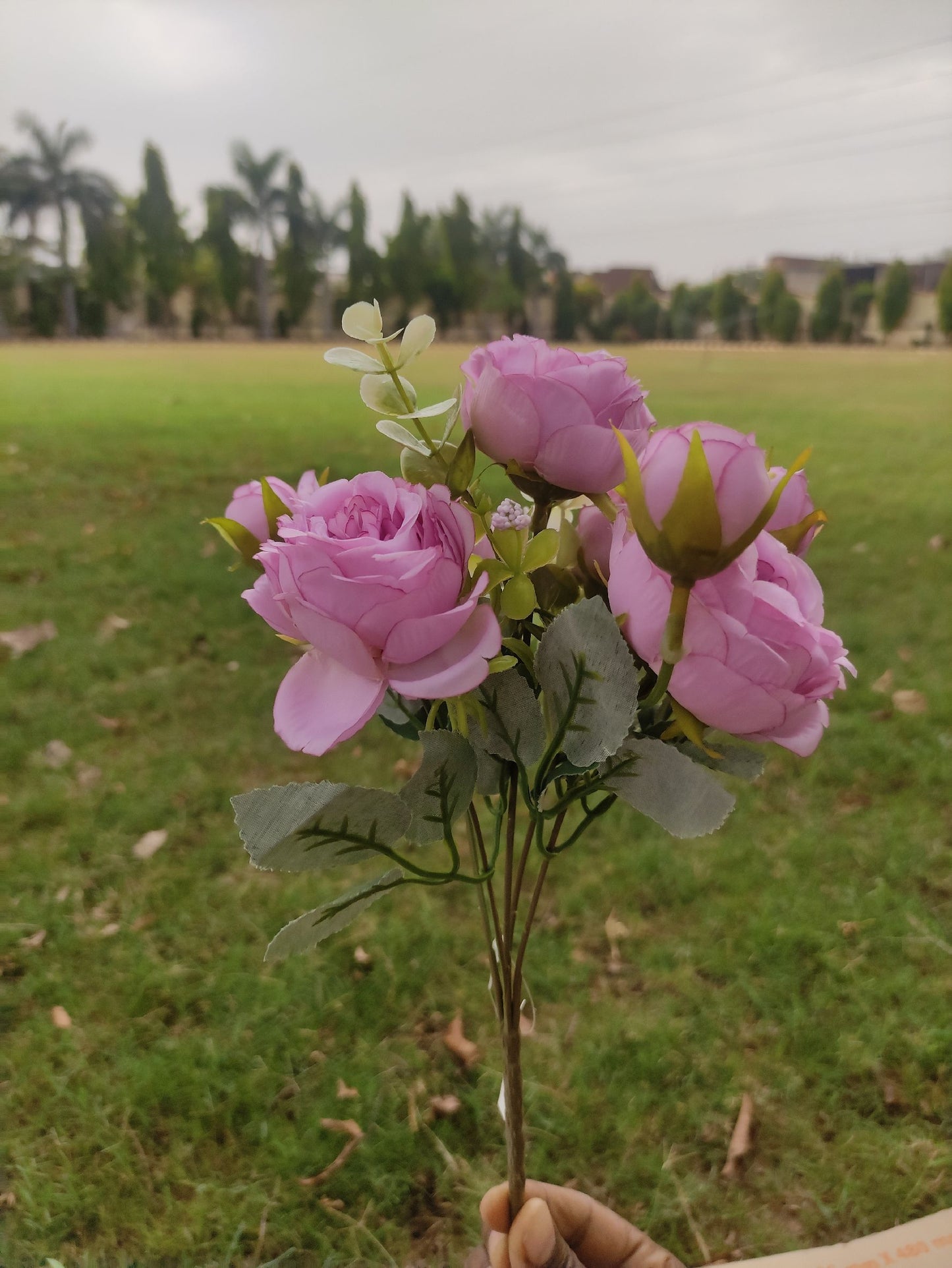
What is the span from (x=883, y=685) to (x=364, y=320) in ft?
7.49

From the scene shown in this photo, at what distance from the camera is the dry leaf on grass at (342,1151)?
1.13 meters

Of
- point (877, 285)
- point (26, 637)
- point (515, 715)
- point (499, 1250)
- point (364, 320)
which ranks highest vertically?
point (877, 285)

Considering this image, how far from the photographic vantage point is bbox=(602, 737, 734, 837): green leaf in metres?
0.38

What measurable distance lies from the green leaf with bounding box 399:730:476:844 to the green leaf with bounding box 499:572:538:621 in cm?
7

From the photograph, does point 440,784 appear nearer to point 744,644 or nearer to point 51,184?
point 744,644

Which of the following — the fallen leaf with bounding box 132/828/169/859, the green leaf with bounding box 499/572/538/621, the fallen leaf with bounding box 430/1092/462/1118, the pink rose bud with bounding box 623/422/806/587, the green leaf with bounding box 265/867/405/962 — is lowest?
the fallen leaf with bounding box 430/1092/462/1118

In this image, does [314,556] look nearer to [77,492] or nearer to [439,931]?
[439,931]

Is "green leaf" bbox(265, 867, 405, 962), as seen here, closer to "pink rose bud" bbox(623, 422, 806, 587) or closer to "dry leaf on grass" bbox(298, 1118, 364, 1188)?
"pink rose bud" bbox(623, 422, 806, 587)

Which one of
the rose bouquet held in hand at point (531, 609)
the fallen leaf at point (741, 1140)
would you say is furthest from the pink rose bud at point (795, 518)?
the fallen leaf at point (741, 1140)

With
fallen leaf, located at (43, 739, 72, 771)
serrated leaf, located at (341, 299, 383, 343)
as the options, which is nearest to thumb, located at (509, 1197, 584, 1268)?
serrated leaf, located at (341, 299, 383, 343)

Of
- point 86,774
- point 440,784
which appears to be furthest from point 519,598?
point 86,774

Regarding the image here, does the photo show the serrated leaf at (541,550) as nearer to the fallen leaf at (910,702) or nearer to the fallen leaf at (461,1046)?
the fallen leaf at (461,1046)

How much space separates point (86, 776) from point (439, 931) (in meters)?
1.02

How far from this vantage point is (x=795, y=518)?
419 millimetres
